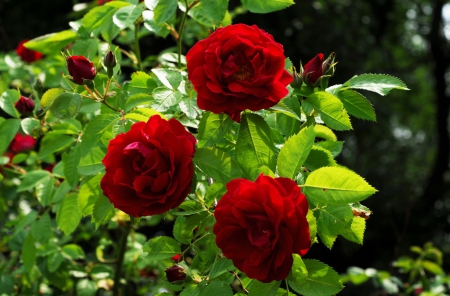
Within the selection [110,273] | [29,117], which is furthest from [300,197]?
[110,273]

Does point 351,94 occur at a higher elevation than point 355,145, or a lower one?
higher

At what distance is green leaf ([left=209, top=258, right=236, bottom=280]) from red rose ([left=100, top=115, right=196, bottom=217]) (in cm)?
12

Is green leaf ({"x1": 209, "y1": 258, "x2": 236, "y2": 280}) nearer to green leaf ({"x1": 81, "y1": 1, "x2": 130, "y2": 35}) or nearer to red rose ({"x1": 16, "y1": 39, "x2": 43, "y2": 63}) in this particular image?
green leaf ({"x1": 81, "y1": 1, "x2": 130, "y2": 35})

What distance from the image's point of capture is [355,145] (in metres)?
7.61

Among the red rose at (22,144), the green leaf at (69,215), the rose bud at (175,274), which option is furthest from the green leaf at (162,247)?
the red rose at (22,144)

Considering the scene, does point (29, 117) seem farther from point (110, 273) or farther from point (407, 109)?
point (407, 109)

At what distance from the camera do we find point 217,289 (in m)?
0.82

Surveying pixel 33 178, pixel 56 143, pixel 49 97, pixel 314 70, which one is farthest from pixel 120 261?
pixel 314 70

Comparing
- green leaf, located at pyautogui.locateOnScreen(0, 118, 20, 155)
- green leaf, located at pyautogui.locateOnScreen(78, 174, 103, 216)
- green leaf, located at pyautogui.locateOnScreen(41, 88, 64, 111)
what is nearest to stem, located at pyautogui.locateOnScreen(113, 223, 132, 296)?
green leaf, located at pyautogui.locateOnScreen(0, 118, 20, 155)

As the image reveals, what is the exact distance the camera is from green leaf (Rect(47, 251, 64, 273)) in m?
1.59

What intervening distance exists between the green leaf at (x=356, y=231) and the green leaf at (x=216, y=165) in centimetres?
19

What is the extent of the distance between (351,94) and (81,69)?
452 mm

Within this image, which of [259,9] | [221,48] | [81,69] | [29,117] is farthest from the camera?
[29,117]

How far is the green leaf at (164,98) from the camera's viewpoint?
3.11 ft
